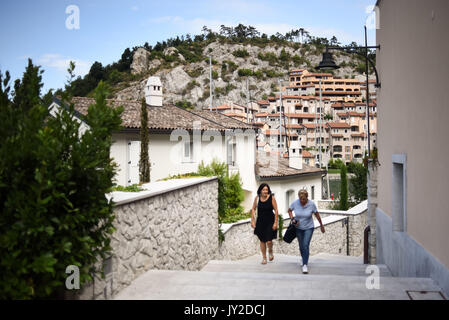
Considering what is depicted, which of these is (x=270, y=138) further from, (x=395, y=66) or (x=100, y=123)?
(x=100, y=123)

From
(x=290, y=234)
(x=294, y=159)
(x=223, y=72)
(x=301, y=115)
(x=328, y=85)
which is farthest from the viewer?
(x=328, y=85)

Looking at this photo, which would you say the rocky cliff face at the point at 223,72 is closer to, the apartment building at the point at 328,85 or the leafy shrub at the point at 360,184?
the apartment building at the point at 328,85

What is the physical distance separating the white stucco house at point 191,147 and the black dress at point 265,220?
553 inches

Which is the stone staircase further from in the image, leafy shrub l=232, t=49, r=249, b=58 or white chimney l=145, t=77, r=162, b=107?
leafy shrub l=232, t=49, r=249, b=58

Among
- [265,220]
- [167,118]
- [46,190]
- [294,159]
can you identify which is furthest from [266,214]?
[294,159]

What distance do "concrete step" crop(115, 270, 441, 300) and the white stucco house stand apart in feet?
55.3

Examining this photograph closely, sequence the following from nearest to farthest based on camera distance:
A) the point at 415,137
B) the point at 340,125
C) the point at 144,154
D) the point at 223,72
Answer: the point at 415,137 → the point at 144,154 → the point at 340,125 → the point at 223,72

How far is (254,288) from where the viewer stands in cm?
486

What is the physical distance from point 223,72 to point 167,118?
95151 mm

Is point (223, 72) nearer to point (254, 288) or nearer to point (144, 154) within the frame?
point (144, 154)

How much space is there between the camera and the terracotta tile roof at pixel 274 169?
2948 centimetres
